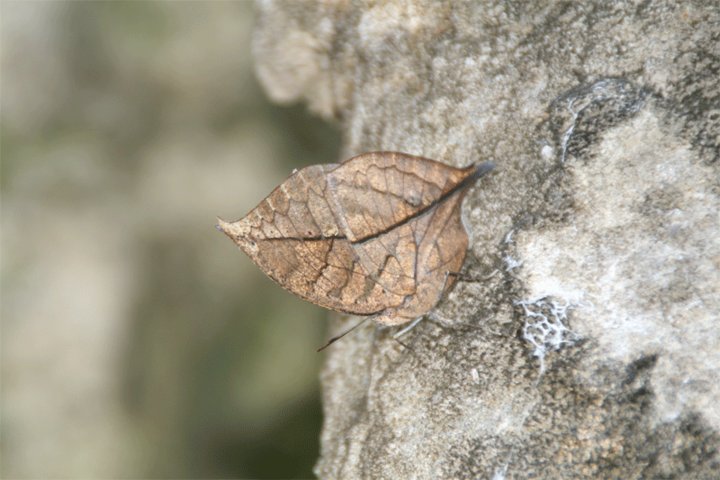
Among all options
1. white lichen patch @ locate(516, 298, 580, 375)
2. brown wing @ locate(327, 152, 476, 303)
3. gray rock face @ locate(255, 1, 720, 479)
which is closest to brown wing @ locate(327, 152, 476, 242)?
brown wing @ locate(327, 152, 476, 303)

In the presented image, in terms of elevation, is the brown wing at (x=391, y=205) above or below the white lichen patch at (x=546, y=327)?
above

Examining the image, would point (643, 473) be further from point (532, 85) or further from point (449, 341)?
point (532, 85)

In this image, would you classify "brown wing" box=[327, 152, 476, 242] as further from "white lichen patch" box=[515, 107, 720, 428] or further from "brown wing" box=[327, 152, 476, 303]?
"white lichen patch" box=[515, 107, 720, 428]

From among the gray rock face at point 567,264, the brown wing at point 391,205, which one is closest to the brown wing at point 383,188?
the brown wing at point 391,205

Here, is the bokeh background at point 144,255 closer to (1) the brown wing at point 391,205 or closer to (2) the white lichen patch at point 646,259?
(1) the brown wing at point 391,205

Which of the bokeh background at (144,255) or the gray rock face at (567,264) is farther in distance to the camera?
the bokeh background at (144,255)

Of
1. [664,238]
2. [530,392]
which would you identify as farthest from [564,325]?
[664,238]

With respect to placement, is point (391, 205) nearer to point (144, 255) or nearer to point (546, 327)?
point (546, 327)

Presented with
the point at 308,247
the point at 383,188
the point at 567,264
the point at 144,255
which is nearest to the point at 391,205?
the point at 383,188
